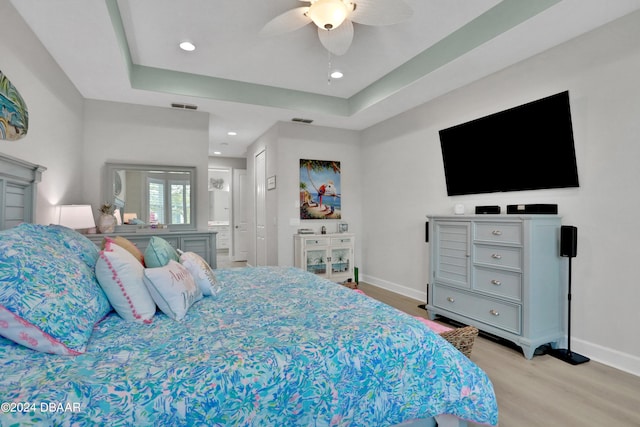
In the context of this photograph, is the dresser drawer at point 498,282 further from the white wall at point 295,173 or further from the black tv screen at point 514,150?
the white wall at point 295,173

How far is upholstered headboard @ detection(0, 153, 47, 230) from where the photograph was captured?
186 cm

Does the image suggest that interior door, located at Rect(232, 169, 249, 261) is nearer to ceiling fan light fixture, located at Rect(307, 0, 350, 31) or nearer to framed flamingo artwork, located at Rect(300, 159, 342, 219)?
framed flamingo artwork, located at Rect(300, 159, 342, 219)

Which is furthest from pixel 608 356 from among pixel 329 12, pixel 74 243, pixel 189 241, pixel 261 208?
pixel 261 208

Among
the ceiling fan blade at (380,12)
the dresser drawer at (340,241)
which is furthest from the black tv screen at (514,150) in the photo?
the dresser drawer at (340,241)

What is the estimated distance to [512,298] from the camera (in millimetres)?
2668

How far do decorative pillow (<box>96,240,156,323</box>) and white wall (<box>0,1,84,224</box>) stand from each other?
1.25 m

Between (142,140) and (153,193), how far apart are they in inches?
27.4

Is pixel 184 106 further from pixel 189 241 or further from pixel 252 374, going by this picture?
pixel 252 374

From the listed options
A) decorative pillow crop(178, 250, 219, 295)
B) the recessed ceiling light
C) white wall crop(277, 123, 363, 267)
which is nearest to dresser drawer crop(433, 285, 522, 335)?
white wall crop(277, 123, 363, 267)

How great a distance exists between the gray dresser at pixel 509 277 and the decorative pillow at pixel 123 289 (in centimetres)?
268

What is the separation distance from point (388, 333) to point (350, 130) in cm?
448

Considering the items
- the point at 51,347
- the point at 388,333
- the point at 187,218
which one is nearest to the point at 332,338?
the point at 388,333

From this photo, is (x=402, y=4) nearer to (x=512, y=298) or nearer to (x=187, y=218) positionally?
(x=512, y=298)

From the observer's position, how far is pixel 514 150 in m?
3.05
